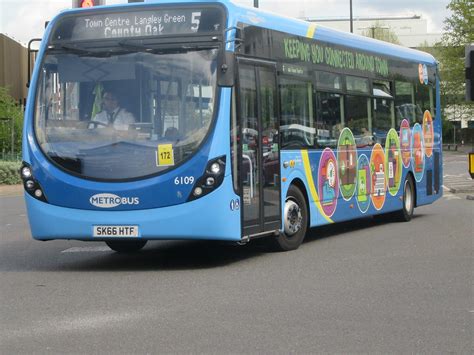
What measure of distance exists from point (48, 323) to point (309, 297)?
97.5 inches

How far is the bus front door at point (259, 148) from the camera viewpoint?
12000mm

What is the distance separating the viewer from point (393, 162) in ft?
58.4

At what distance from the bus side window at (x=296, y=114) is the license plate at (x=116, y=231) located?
9.00 feet

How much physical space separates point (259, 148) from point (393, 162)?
5.90 m

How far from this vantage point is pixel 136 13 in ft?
39.1

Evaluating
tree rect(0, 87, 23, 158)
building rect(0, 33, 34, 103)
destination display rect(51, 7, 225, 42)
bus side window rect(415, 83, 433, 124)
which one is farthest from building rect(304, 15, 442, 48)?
destination display rect(51, 7, 225, 42)

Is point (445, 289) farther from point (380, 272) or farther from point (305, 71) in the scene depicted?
point (305, 71)

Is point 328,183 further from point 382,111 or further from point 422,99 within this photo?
point 422,99

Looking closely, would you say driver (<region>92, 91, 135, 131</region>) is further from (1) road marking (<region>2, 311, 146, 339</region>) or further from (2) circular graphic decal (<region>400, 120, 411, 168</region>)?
(2) circular graphic decal (<region>400, 120, 411, 168</region>)

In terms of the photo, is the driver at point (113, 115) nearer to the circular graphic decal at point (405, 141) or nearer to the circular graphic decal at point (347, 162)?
the circular graphic decal at point (347, 162)

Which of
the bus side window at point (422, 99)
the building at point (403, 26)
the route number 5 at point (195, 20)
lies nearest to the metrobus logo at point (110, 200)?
the route number 5 at point (195, 20)

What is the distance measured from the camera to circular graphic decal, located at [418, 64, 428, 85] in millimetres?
19672

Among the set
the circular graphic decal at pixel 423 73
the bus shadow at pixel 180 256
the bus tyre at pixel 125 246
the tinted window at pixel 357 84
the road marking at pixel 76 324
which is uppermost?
the circular graphic decal at pixel 423 73

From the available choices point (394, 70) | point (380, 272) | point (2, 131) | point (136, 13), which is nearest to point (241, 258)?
point (380, 272)
